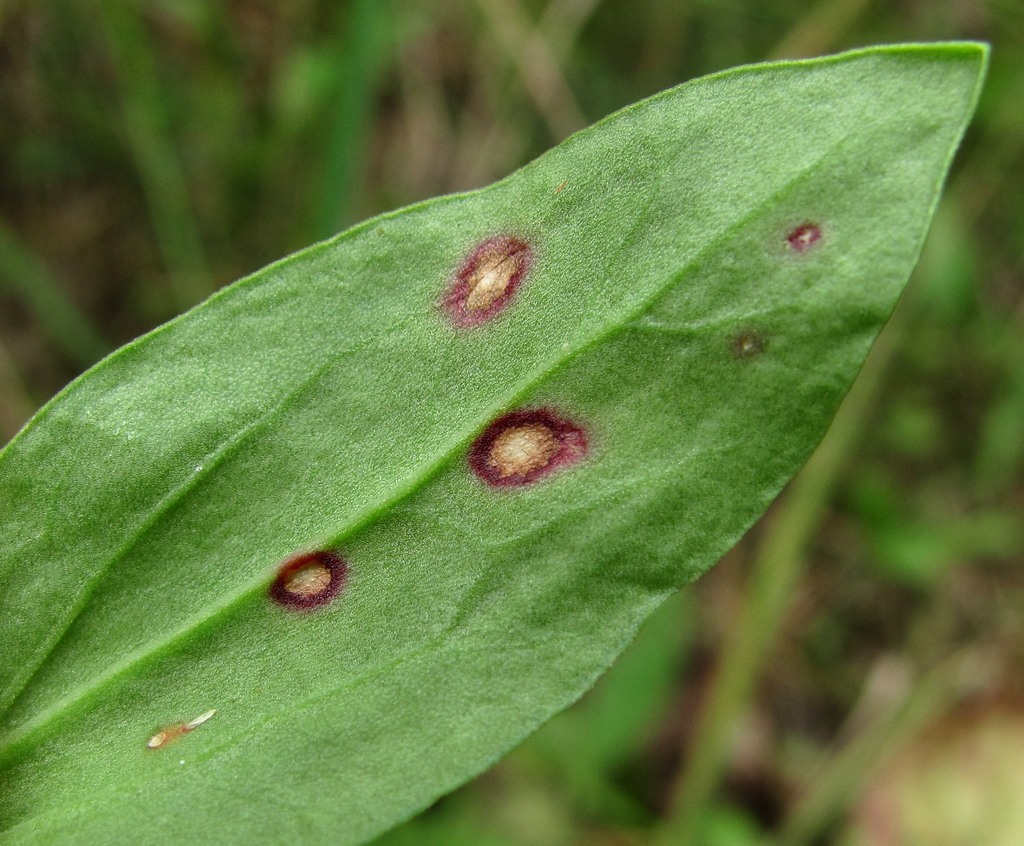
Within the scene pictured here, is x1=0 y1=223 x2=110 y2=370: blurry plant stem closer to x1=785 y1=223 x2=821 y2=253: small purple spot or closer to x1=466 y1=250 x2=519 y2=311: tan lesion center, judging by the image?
x1=466 y1=250 x2=519 y2=311: tan lesion center

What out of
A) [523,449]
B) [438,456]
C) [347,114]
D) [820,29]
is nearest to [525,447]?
[523,449]

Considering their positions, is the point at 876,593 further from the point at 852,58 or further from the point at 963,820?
the point at 852,58

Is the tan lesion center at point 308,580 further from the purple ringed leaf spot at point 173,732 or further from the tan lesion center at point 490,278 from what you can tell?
the tan lesion center at point 490,278

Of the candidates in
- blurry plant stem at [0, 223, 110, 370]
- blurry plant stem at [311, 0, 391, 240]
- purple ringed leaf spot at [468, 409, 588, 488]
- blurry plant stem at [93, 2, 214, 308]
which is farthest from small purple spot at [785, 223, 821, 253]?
blurry plant stem at [0, 223, 110, 370]

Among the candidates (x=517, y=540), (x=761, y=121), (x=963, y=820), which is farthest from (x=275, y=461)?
(x=963, y=820)

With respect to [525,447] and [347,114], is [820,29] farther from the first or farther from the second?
Result: [525,447]

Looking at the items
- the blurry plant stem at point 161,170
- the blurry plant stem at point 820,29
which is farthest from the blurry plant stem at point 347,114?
the blurry plant stem at point 820,29
